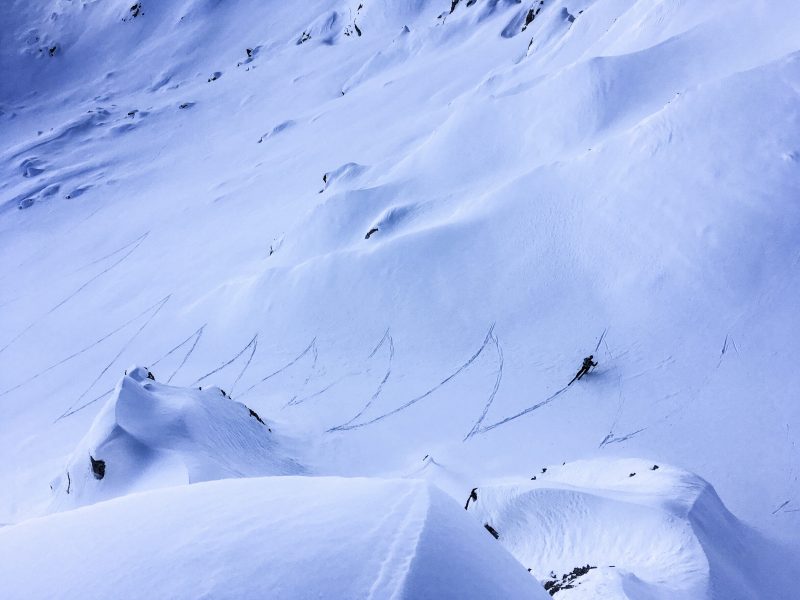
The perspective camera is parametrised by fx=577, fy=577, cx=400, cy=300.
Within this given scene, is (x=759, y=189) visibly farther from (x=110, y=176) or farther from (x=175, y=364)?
(x=110, y=176)

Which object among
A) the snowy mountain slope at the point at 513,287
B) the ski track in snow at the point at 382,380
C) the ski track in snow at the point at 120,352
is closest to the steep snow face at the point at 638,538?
the snowy mountain slope at the point at 513,287

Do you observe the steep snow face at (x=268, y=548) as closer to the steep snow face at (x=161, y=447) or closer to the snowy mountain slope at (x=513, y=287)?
the steep snow face at (x=161, y=447)

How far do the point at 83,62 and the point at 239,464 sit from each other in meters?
26.9

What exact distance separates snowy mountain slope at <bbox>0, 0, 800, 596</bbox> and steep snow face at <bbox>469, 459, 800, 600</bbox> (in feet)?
1.80

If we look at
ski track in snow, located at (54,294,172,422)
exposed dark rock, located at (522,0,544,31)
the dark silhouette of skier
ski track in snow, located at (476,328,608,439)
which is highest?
exposed dark rock, located at (522,0,544,31)

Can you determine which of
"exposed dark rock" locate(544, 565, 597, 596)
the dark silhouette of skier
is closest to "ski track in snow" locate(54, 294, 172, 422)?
the dark silhouette of skier

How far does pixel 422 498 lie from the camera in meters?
2.06

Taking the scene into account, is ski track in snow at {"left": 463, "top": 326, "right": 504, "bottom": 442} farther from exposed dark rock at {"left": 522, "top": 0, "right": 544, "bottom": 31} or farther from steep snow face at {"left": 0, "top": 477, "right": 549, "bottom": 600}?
exposed dark rock at {"left": 522, "top": 0, "right": 544, "bottom": 31}

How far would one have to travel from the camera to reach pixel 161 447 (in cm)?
408

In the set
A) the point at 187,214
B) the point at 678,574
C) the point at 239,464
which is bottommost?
the point at 678,574

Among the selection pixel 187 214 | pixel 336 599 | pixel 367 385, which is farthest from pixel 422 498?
pixel 187 214

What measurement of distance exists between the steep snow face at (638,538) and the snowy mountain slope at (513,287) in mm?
548

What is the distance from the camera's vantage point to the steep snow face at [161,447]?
3880mm

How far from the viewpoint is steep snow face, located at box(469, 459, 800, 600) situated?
2650 millimetres
